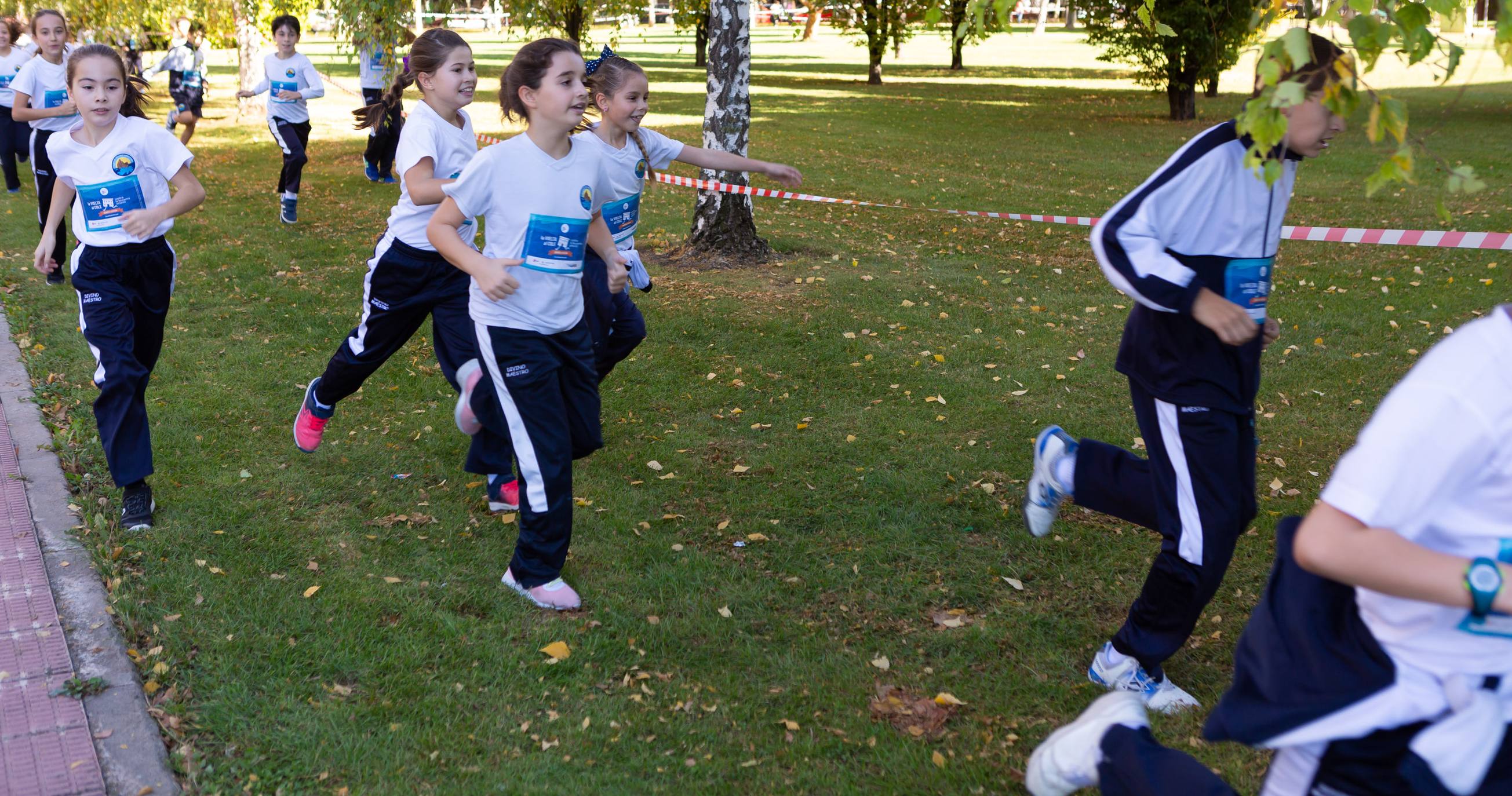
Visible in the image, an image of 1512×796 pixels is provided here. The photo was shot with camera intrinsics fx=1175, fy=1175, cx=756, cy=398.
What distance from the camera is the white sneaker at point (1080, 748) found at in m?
2.57

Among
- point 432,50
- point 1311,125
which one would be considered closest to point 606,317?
point 432,50

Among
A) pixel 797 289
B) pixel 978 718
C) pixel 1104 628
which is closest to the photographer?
pixel 978 718

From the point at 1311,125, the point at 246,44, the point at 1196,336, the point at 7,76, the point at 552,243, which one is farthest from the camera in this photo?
the point at 246,44

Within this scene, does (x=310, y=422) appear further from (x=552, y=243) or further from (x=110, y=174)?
(x=552, y=243)

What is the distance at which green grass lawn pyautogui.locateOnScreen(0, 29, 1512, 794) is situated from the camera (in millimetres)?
3670

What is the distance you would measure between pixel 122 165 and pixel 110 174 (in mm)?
65

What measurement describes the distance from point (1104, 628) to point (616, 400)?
134 inches

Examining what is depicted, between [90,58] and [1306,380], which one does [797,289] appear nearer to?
[1306,380]

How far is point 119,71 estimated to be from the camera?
16.3 feet

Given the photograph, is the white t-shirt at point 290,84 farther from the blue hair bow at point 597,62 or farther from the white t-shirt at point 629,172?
the white t-shirt at point 629,172

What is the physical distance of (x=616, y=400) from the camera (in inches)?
271

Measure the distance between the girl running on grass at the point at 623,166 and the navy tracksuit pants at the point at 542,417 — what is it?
74 centimetres

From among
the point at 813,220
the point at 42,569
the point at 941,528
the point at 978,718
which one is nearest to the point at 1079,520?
the point at 941,528

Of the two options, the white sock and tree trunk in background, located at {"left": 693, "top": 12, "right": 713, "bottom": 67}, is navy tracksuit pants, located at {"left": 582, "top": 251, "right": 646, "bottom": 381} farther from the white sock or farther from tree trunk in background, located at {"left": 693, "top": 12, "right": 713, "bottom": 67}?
tree trunk in background, located at {"left": 693, "top": 12, "right": 713, "bottom": 67}
